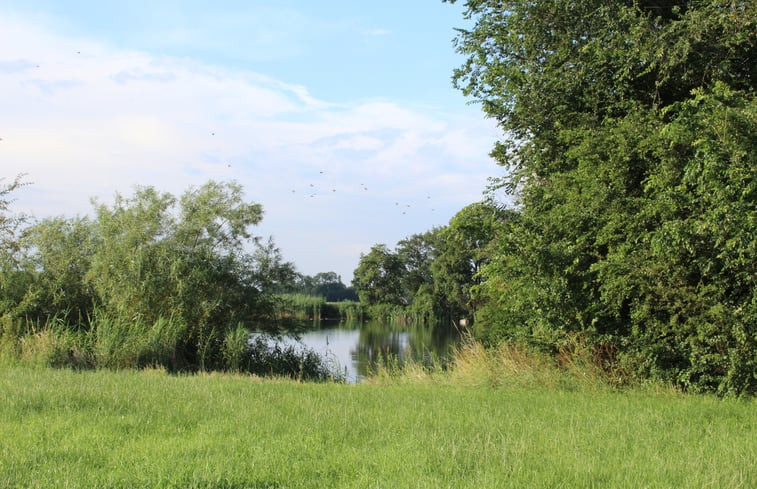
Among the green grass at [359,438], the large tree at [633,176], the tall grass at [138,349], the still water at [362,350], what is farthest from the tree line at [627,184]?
the still water at [362,350]

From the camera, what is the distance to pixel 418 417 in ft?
26.2

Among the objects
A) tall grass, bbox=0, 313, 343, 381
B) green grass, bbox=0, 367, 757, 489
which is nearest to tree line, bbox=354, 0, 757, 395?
green grass, bbox=0, 367, 757, 489

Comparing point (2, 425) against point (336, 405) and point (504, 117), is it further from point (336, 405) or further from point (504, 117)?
point (504, 117)

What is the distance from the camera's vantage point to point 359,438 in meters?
6.83

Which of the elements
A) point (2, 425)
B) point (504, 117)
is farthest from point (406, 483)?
point (504, 117)

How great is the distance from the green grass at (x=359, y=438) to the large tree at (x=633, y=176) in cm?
165

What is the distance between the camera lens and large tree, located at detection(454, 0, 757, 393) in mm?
10078

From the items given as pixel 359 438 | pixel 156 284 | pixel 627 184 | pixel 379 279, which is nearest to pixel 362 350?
pixel 156 284

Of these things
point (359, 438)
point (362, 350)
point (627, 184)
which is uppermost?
point (627, 184)

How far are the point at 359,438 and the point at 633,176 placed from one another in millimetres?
8407

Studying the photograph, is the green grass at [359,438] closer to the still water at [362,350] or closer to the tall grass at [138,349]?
the tall grass at [138,349]

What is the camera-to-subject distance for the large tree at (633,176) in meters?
10.1

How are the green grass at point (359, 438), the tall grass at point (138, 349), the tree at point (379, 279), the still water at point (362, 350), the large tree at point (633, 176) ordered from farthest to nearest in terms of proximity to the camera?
the tree at point (379, 279) < the still water at point (362, 350) < the tall grass at point (138, 349) < the large tree at point (633, 176) < the green grass at point (359, 438)

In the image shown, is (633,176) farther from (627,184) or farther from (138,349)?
(138,349)
